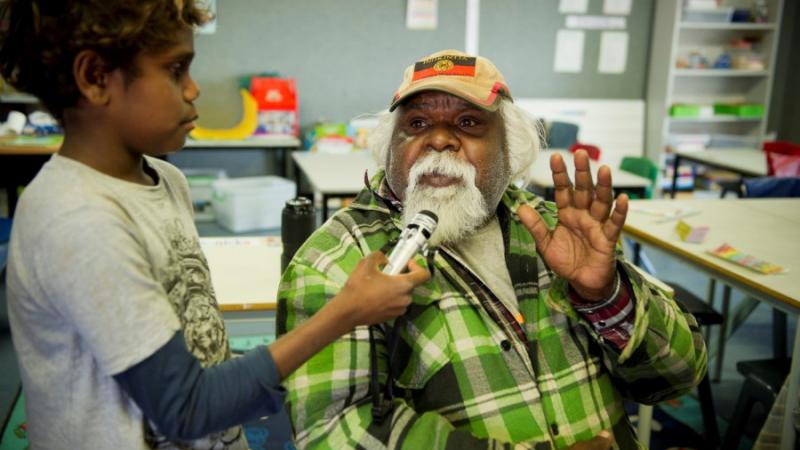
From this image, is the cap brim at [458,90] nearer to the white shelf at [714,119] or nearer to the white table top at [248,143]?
the white table top at [248,143]

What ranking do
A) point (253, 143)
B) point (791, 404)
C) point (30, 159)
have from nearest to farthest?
point (791, 404), point (30, 159), point (253, 143)

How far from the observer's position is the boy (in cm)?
84

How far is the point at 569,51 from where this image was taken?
6676 millimetres

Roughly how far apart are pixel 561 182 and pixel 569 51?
5.75m

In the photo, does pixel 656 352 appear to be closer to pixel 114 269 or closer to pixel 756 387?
pixel 114 269

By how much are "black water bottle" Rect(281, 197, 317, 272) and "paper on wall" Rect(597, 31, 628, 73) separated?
5401 mm

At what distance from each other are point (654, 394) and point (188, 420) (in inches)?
38.5

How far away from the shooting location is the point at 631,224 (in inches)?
109

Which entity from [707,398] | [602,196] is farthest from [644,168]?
[602,196]

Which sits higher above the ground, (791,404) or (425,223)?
(425,223)

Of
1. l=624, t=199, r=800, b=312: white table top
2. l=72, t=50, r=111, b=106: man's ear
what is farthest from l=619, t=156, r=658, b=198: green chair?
A: l=72, t=50, r=111, b=106: man's ear

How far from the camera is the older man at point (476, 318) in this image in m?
1.25

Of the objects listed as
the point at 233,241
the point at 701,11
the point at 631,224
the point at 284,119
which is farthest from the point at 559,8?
the point at 233,241

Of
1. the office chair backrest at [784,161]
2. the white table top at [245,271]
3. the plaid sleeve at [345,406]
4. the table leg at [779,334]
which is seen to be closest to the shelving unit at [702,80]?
the office chair backrest at [784,161]
